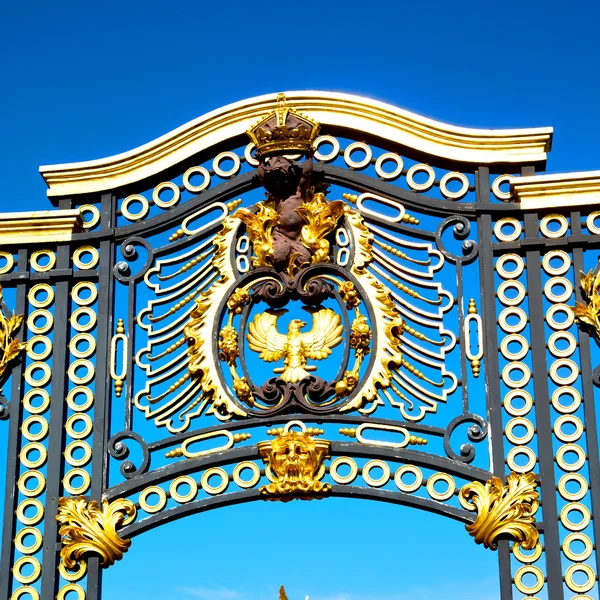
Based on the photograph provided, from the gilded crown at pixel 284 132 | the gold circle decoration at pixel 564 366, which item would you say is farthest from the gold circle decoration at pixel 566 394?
the gilded crown at pixel 284 132

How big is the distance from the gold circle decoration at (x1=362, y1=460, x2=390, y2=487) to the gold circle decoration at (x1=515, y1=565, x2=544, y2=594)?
1018 mm

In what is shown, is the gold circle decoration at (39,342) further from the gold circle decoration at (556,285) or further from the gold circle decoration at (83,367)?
the gold circle decoration at (556,285)

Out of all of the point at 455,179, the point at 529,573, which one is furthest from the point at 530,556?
the point at 455,179

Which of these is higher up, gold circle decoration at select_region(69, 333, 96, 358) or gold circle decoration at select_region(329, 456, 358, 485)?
gold circle decoration at select_region(69, 333, 96, 358)

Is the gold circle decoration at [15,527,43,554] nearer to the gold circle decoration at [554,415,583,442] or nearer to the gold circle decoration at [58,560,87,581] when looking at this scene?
the gold circle decoration at [58,560,87,581]

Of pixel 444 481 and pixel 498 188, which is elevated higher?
pixel 498 188

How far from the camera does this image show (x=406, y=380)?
35.4ft

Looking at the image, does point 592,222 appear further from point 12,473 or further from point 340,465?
point 12,473

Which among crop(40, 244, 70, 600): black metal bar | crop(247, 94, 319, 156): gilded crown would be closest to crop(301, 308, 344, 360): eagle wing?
crop(247, 94, 319, 156): gilded crown

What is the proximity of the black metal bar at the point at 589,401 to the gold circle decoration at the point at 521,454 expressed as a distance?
354mm

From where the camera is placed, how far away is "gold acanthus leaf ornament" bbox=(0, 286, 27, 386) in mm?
11266

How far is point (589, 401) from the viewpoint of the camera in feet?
34.6

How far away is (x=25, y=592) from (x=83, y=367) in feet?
5.11

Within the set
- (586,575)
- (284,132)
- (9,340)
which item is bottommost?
(586,575)
